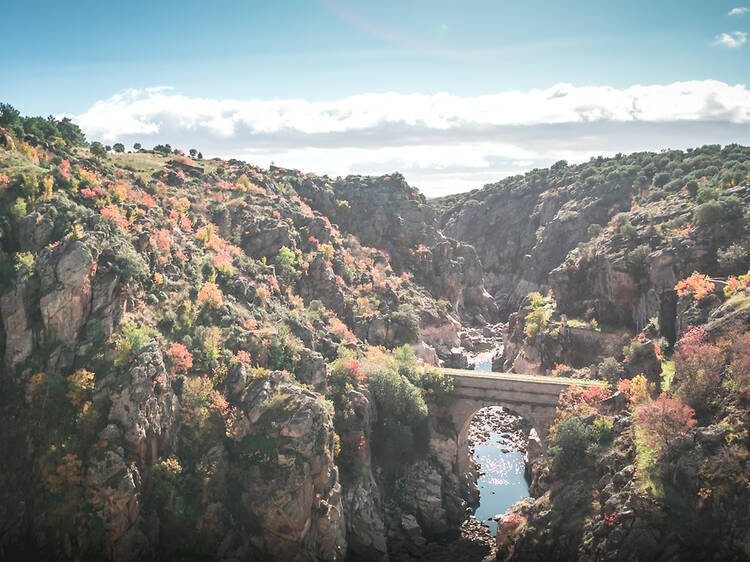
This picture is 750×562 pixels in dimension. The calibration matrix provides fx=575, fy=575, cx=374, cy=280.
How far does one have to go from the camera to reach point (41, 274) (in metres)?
40.9

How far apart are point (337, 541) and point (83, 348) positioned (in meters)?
23.2

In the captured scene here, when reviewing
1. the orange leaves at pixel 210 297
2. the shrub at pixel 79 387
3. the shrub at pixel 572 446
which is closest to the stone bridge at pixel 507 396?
the shrub at pixel 572 446

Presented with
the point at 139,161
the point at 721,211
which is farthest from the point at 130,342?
the point at 721,211

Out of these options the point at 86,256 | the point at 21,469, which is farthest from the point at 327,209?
the point at 21,469

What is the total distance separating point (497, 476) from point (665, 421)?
86.9 ft

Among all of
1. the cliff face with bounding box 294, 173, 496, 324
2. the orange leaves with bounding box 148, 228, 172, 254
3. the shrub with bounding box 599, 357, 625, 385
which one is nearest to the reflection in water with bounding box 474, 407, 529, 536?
the shrub with bounding box 599, 357, 625, 385

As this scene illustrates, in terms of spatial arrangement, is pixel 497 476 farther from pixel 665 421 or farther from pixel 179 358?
pixel 179 358

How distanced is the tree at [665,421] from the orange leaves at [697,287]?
1392 cm

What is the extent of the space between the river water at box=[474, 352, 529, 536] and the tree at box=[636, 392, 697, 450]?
1822 centimetres

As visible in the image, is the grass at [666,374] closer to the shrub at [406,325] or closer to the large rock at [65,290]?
the shrub at [406,325]

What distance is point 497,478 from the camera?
62.0 m

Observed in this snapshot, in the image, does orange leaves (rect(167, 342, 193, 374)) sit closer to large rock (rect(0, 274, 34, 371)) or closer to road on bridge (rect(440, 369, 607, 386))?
large rock (rect(0, 274, 34, 371))

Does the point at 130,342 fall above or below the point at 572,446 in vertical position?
above

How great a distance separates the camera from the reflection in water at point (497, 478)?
5612 centimetres
